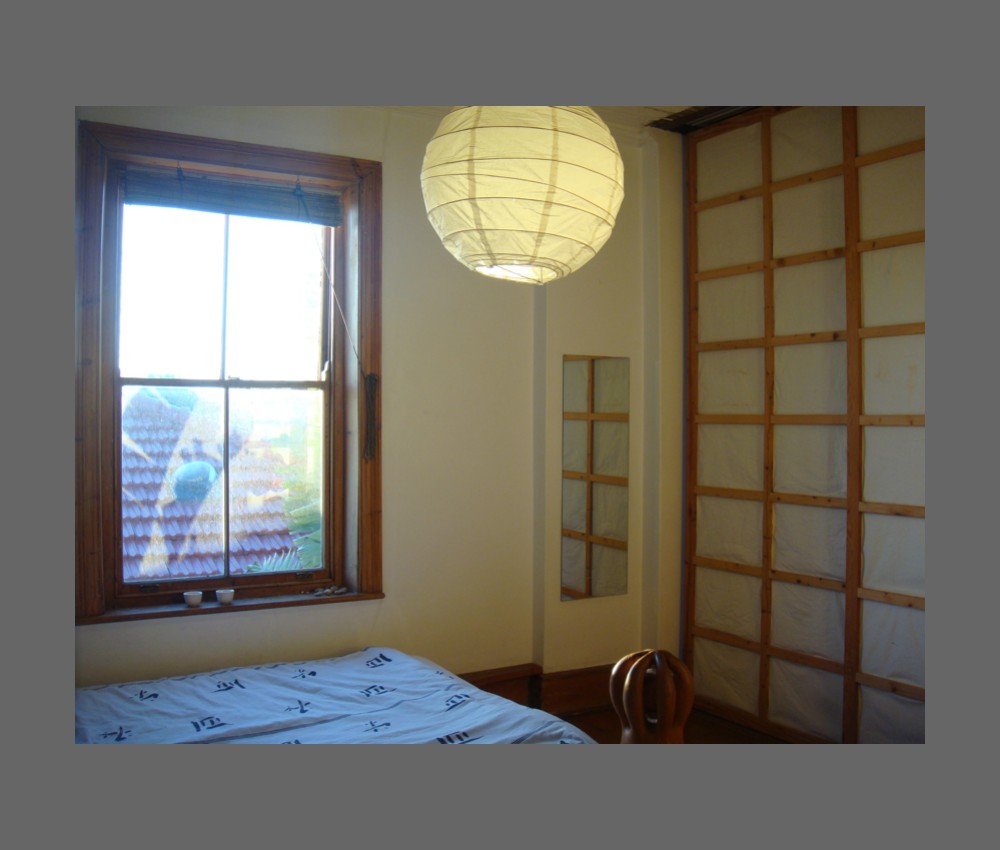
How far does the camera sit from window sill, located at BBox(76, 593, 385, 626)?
10.5ft

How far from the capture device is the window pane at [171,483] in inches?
133

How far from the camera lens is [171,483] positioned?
11.2 ft

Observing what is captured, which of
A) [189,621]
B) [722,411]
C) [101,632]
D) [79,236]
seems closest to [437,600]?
[189,621]

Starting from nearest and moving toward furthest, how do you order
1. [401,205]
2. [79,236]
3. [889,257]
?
[79,236]
[889,257]
[401,205]

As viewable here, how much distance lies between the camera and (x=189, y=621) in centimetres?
333

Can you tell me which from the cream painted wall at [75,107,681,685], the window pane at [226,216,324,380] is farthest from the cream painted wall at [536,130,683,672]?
the window pane at [226,216,324,380]

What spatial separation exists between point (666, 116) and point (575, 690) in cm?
292

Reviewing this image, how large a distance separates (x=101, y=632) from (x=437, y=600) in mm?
1404

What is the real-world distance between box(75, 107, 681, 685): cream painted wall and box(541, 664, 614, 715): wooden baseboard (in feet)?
0.18

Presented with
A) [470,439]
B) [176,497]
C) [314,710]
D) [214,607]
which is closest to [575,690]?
[470,439]

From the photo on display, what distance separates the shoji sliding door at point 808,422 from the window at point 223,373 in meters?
1.77

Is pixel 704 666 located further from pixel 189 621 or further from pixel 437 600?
pixel 189 621

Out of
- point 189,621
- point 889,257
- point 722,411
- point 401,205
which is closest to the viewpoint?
point 189,621

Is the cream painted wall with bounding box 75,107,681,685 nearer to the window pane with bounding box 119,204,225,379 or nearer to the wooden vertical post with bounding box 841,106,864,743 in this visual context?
the window pane with bounding box 119,204,225,379
